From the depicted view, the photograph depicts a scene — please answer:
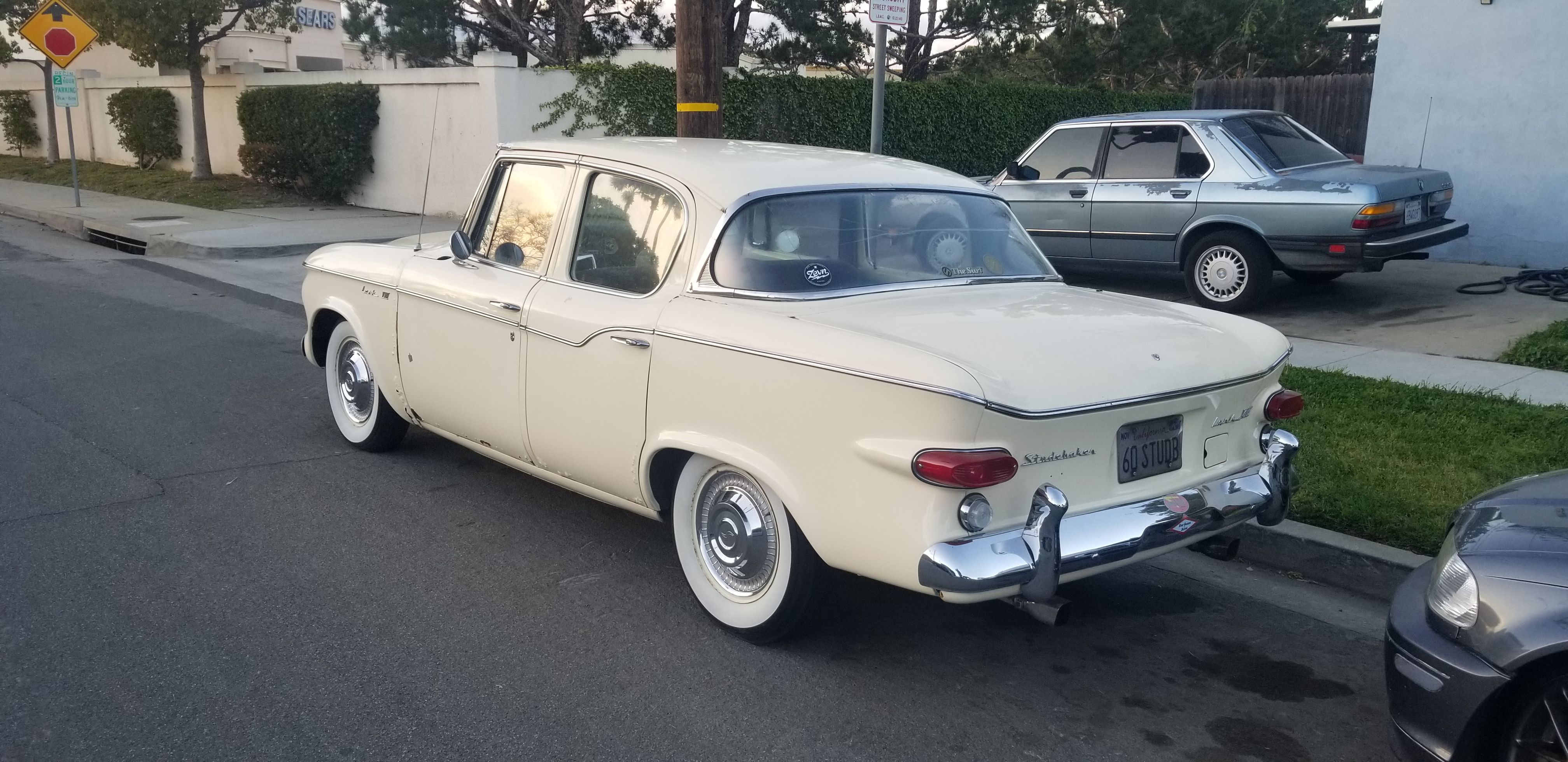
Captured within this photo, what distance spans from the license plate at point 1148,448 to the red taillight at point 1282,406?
20.0 inches

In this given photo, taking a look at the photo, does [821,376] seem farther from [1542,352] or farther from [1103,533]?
[1542,352]

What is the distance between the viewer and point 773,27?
22938 millimetres

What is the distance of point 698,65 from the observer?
8570mm

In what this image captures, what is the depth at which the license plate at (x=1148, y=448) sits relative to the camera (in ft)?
12.7

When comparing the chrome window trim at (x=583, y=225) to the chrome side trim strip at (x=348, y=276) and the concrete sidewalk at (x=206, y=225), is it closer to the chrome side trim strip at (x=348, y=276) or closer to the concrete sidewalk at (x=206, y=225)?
the chrome side trim strip at (x=348, y=276)

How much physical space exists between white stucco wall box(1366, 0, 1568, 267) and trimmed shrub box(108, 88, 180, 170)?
21.9 metres

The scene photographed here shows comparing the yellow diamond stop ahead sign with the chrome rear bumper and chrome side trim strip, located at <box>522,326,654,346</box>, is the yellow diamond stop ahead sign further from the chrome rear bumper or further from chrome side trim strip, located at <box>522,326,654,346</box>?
the chrome rear bumper

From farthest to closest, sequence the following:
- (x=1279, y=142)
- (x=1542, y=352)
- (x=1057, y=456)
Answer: (x=1279, y=142) → (x=1542, y=352) → (x=1057, y=456)

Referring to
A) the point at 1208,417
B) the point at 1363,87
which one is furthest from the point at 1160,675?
the point at 1363,87

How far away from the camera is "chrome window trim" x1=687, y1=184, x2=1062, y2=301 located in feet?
14.1

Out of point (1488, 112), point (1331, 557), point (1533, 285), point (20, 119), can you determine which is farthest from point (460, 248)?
point (20, 119)

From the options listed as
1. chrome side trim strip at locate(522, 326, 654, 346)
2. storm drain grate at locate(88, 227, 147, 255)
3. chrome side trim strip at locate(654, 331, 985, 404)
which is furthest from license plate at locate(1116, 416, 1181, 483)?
storm drain grate at locate(88, 227, 147, 255)

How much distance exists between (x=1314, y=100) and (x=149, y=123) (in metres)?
22.1

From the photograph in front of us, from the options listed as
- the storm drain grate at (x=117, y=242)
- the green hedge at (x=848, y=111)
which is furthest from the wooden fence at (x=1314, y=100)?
the storm drain grate at (x=117, y=242)
